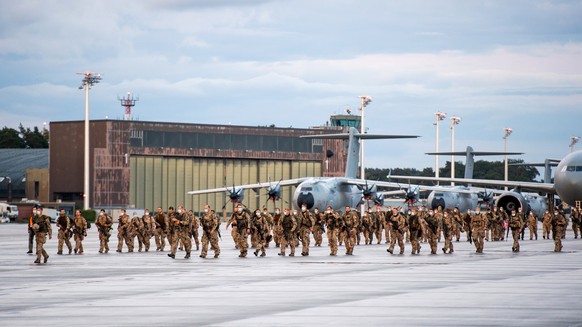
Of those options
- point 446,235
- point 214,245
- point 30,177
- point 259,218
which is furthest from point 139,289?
point 30,177

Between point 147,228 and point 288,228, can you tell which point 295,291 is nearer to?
point 288,228

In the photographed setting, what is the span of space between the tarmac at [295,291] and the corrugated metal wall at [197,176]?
67.5 metres

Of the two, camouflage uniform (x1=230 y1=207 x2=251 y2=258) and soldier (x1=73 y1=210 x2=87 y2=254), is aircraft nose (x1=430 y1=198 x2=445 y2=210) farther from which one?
camouflage uniform (x1=230 y1=207 x2=251 y2=258)

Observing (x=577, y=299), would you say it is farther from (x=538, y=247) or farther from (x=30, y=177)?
(x=30, y=177)

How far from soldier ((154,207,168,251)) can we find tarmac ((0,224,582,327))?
16.8ft

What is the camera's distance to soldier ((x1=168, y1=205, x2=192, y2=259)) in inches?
1296

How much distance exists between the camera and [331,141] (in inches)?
4350

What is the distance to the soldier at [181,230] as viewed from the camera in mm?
32906

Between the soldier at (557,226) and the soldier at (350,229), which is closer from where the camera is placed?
the soldier at (557,226)

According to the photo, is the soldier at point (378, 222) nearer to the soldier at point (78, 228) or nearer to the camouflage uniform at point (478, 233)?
the camouflage uniform at point (478, 233)

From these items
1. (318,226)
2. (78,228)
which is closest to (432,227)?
(318,226)

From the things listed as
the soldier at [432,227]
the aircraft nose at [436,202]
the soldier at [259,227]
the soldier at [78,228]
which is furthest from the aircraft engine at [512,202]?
the soldier at [78,228]

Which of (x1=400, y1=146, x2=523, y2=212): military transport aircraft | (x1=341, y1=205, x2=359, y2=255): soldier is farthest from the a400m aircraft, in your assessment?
(x1=341, y1=205, x2=359, y2=255): soldier

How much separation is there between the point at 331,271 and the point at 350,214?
10654mm
